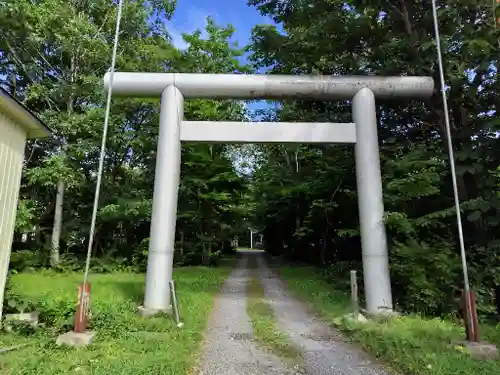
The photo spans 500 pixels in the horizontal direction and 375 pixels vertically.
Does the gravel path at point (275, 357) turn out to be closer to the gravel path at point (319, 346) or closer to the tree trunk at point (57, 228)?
the gravel path at point (319, 346)

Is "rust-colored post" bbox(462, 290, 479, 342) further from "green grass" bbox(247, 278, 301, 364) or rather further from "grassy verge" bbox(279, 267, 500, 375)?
"green grass" bbox(247, 278, 301, 364)

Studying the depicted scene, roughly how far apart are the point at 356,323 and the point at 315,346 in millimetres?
1214

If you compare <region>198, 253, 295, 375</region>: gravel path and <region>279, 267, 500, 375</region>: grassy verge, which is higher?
<region>279, 267, 500, 375</region>: grassy verge

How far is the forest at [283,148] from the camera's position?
8.20 metres

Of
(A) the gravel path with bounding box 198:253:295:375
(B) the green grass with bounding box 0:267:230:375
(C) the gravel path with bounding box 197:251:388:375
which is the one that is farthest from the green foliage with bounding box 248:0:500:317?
(B) the green grass with bounding box 0:267:230:375

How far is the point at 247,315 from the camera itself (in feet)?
25.3

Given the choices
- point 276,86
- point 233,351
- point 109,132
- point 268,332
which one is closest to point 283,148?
point 109,132

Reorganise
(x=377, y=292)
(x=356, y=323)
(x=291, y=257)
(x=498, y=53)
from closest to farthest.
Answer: (x=356, y=323)
(x=377, y=292)
(x=498, y=53)
(x=291, y=257)

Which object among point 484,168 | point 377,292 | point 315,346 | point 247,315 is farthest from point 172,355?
point 484,168

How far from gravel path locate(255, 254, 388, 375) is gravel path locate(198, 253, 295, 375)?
50 centimetres

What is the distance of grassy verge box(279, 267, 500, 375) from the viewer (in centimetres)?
446

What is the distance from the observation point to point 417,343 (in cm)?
521

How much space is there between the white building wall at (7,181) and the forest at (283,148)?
679cm

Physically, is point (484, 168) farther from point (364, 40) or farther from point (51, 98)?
point (51, 98)
